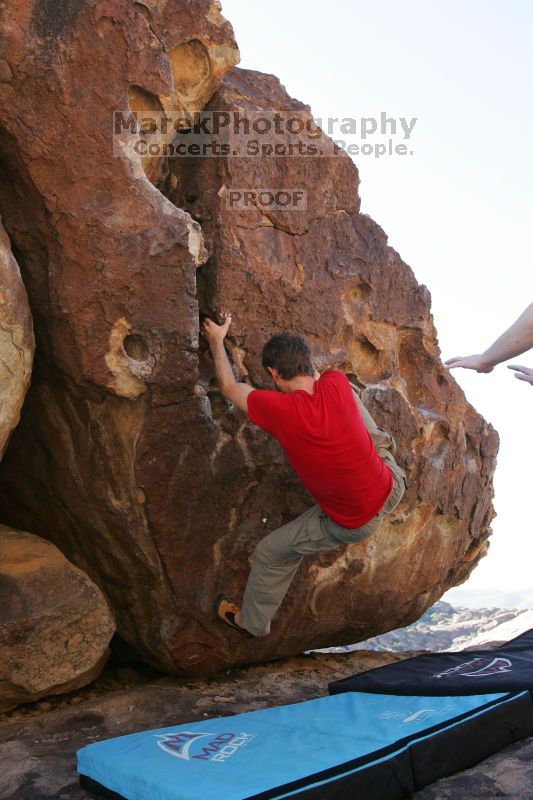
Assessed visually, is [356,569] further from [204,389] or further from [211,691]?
[204,389]

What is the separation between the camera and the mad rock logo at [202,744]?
9.83ft

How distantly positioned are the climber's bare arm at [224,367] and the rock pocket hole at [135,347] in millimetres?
388

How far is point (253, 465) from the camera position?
4219mm

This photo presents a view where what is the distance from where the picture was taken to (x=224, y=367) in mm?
3947

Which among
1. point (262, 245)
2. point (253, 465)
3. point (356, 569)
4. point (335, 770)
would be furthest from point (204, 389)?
point (335, 770)

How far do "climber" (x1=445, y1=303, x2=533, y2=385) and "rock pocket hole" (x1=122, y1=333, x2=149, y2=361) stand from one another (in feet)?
5.80

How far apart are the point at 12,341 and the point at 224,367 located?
41.0 inches

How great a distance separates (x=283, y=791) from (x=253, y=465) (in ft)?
6.22

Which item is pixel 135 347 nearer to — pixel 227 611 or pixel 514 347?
pixel 227 611

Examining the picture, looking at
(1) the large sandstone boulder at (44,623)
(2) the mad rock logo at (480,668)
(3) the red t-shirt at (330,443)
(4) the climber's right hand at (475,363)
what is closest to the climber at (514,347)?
(4) the climber's right hand at (475,363)

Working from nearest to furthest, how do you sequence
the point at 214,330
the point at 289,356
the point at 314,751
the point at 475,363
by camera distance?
the point at 475,363
the point at 314,751
the point at 289,356
the point at 214,330

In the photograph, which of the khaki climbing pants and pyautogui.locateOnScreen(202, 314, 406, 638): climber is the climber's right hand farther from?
the khaki climbing pants

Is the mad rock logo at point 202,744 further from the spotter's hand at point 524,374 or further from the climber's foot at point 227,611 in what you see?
the spotter's hand at point 524,374

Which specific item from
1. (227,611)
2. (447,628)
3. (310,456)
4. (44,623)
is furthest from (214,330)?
(447,628)
